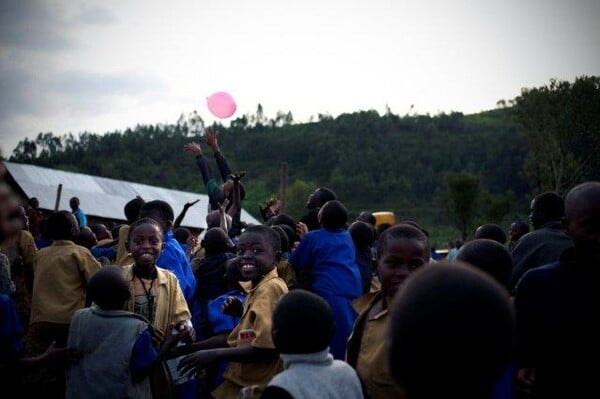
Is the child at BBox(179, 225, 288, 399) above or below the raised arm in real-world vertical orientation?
below

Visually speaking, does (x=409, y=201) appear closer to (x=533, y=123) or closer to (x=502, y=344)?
(x=533, y=123)

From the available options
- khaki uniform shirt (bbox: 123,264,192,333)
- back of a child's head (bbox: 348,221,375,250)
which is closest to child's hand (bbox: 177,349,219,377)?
khaki uniform shirt (bbox: 123,264,192,333)

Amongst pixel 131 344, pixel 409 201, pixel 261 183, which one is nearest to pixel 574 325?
pixel 131 344

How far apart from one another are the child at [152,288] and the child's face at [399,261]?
4.98ft

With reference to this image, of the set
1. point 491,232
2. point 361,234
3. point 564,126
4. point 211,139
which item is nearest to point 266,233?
point 361,234

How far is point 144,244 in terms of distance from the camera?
402cm

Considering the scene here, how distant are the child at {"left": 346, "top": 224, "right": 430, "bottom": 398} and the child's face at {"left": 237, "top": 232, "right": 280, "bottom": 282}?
32.0 inches

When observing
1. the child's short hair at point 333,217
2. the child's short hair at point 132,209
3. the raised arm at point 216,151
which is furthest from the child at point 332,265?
the raised arm at point 216,151

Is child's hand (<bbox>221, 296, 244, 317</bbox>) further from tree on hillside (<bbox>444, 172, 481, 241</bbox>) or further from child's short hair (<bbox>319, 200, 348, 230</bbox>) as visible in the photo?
tree on hillside (<bbox>444, 172, 481, 241</bbox>)

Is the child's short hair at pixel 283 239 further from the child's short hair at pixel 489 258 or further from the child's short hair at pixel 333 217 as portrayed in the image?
the child's short hair at pixel 489 258

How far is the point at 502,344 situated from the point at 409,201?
67.6 meters

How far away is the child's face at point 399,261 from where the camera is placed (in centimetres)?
288

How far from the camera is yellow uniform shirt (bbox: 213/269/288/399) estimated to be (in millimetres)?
3160

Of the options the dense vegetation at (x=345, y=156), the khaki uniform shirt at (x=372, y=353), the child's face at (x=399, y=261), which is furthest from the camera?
the dense vegetation at (x=345, y=156)
